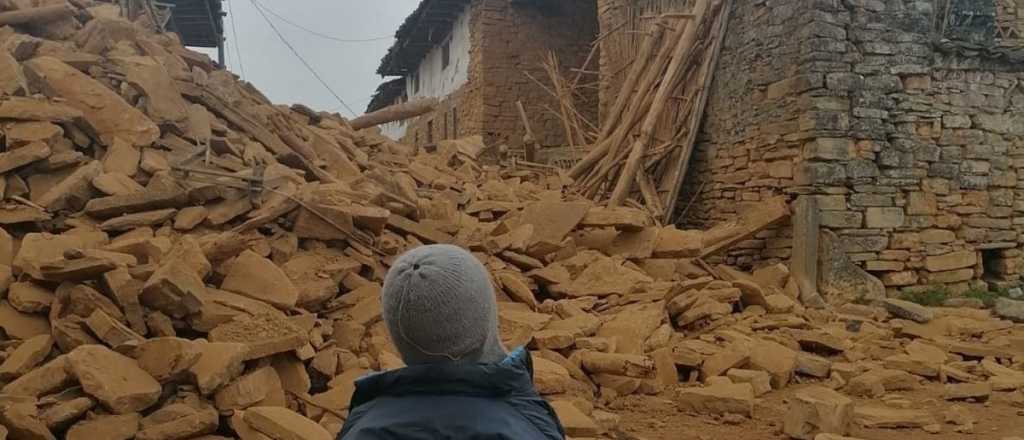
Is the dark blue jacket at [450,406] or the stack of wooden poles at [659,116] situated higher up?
the stack of wooden poles at [659,116]

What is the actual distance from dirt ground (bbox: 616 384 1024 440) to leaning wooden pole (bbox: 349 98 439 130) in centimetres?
727

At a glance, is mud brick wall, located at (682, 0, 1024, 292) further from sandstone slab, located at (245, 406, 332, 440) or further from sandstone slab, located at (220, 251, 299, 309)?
sandstone slab, located at (245, 406, 332, 440)

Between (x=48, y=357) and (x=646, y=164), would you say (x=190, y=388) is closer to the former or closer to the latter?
(x=48, y=357)

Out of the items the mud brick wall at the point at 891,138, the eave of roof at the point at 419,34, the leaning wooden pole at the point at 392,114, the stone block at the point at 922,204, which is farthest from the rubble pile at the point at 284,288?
the eave of roof at the point at 419,34

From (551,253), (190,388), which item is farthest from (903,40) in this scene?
(190,388)

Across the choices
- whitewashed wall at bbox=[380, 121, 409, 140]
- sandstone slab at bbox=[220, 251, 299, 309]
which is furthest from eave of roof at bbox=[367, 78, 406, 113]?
sandstone slab at bbox=[220, 251, 299, 309]

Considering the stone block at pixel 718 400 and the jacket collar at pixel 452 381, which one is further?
the stone block at pixel 718 400

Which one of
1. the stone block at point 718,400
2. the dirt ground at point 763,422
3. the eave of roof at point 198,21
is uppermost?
the eave of roof at point 198,21

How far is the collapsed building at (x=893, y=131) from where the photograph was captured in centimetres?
809

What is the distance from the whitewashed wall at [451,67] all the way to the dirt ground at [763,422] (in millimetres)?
11153

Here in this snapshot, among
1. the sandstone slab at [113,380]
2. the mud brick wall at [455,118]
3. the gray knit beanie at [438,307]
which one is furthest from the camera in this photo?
the mud brick wall at [455,118]

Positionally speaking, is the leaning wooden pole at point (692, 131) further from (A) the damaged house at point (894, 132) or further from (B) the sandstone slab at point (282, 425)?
(B) the sandstone slab at point (282, 425)

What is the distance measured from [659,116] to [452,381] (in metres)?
8.90

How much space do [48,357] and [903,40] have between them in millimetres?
8053
